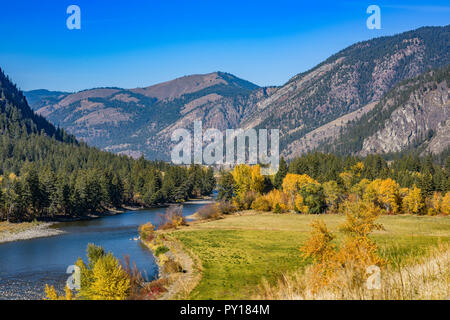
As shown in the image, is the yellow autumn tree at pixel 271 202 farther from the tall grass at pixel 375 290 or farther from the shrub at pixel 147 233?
the tall grass at pixel 375 290

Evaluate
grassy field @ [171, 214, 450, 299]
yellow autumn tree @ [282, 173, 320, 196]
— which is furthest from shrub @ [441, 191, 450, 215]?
yellow autumn tree @ [282, 173, 320, 196]

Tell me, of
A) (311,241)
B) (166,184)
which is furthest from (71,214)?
(311,241)

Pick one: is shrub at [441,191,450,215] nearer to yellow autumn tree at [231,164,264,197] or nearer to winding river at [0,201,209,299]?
yellow autumn tree at [231,164,264,197]

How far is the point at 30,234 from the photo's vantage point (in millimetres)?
88000

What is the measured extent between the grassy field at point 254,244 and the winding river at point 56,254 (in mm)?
8147

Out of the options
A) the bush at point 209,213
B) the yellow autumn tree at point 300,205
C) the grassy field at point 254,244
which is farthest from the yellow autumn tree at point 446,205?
the bush at point 209,213

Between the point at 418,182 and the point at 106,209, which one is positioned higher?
the point at 418,182

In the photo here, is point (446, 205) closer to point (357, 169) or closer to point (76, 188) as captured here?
point (357, 169)

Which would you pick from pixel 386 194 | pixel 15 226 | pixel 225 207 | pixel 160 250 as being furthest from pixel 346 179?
pixel 15 226
